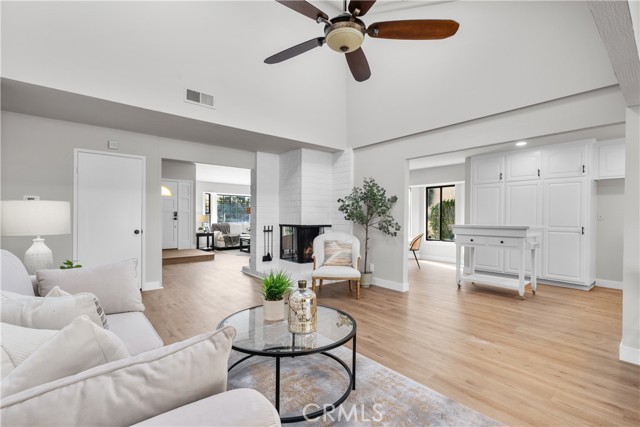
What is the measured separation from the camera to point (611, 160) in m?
4.54

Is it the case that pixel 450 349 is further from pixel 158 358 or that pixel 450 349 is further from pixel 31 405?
pixel 31 405

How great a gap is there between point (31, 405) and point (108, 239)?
4.32 metres

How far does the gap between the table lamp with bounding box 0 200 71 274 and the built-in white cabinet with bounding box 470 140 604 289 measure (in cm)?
528

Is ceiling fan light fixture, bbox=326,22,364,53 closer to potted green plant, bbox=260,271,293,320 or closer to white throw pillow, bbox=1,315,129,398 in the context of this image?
potted green plant, bbox=260,271,293,320

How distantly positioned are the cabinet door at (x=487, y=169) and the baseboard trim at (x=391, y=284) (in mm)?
2673

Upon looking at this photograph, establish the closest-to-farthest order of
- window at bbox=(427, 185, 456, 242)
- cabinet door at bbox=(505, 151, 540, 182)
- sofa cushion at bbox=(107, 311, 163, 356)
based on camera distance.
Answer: sofa cushion at bbox=(107, 311, 163, 356) → cabinet door at bbox=(505, 151, 540, 182) → window at bbox=(427, 185, 456, 242)

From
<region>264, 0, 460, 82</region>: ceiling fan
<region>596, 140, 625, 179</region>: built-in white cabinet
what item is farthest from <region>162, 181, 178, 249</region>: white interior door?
<region>596, 140, 625, 179</region>: built-in white cabinet

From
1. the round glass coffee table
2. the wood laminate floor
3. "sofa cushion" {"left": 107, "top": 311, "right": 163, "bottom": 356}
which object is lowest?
the wood laminate floor

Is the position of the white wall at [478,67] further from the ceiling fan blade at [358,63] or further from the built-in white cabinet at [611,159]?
the built-in white cabinet at [611,159]

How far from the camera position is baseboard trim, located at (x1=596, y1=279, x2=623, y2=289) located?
4.69 metres

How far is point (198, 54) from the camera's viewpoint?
12.2 ft

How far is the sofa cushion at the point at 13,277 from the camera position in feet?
5.41

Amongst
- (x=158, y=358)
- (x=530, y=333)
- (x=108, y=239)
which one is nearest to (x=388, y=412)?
(x=158, y=358)

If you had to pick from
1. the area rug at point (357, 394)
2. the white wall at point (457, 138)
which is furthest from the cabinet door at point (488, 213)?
the area rug at point (357, 394)
